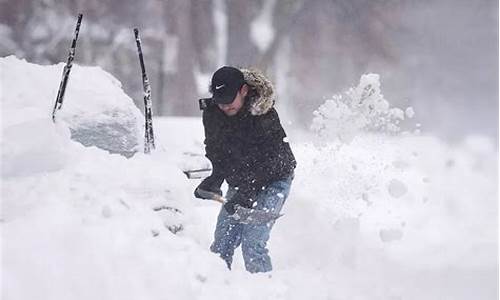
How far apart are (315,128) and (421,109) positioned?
23.9 ft

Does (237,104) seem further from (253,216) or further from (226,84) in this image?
(253,216)

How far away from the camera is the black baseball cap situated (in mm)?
3148

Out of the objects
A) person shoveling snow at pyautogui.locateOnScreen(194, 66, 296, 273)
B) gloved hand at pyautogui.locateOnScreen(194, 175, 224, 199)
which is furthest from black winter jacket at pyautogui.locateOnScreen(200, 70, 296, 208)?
gloved hand at pyautogui.locateOnScreen(194, 175, 224, 199)

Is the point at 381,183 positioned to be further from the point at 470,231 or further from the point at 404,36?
the point at 404,36

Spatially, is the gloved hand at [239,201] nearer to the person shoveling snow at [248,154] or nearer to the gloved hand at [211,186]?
the person shoveling snow at [248,154]

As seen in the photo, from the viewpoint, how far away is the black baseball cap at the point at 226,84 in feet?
10.3

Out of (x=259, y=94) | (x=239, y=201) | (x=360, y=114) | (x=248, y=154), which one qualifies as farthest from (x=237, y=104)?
(x=360, y=114)

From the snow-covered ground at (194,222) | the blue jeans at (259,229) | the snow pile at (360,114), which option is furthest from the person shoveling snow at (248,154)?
the snow pile at (360,114)

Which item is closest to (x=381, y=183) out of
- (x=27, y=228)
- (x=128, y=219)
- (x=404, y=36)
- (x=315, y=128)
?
(x=315, y=128)

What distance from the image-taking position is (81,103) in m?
3.90

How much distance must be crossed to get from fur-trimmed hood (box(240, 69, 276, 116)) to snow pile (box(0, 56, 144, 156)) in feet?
3.45

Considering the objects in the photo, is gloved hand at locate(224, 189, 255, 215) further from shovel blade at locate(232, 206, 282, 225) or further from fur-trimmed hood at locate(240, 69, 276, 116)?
fur-trimmed hood at locate(240, 69, 276, 116)

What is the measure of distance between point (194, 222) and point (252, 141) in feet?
1.76

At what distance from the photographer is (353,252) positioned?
4547 mm
